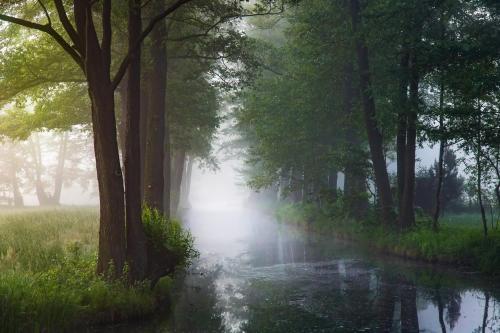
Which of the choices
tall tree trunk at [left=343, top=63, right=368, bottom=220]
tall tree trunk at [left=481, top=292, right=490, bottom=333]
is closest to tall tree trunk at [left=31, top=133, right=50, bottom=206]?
tall tree trunk at [left=343, top=63, right=368, bottom=220]

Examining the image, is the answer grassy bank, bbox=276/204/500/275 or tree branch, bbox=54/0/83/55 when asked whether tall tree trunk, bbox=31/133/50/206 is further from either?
tree branch, bbox=54/0/83/55

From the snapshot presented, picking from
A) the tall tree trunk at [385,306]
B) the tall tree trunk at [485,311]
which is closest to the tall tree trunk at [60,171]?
the tall tree trunk at [385,306]

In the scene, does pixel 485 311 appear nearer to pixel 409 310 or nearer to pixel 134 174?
pixel 409 310

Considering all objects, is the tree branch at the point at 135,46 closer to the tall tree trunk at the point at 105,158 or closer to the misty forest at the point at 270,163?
the misty forest at the point at 270,163

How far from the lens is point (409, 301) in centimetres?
1155

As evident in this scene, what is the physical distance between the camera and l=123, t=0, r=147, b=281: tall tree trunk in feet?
35.4

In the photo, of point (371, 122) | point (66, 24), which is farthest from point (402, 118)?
point (66, 24)

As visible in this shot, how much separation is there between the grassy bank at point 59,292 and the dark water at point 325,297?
0.51 m

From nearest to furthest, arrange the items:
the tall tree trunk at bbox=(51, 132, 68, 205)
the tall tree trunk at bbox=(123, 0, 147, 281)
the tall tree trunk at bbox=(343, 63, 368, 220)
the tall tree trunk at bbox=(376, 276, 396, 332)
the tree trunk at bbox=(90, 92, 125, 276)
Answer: the tall tree trunk at bbox=(376, 276, 396, 332)
the tree trunk at bbox=(90, 92, 125, 276)
the tall tree trunk at bbox=(123, 0, 147, 281)
the tall tree trunk at bbox=(343, 63, 368, 220)
the tall tree trunk at bbox=(51, 132, 68, 205)

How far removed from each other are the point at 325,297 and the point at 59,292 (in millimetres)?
6155

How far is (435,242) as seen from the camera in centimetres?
1709

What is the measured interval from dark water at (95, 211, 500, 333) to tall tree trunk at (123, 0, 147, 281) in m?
1.33

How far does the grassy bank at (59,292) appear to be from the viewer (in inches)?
312

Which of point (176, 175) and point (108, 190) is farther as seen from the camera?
point (176, 175)
